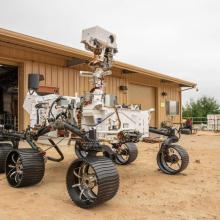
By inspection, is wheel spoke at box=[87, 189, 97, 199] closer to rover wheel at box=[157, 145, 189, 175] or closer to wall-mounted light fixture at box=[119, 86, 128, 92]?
rover wheel at box=[157, 145, 189, 175]

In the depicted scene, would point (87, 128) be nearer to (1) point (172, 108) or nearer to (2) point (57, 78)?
(2) point (57, 78)

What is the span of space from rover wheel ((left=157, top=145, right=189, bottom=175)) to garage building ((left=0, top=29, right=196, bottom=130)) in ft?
20.6

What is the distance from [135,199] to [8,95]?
45.4 ft

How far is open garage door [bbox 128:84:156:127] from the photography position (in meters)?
17.7

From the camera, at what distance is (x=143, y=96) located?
18.9 m

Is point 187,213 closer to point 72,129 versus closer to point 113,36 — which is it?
point 72,129

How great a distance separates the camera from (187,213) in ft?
12.6

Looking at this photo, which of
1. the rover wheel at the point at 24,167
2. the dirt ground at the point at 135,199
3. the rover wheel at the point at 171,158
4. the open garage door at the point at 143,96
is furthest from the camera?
the open garage door at the point at 143,96

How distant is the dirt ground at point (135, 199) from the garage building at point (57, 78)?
20.0ft

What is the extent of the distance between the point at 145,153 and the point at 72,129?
516cm

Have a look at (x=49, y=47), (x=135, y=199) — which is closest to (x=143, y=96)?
(x=49, y=47)

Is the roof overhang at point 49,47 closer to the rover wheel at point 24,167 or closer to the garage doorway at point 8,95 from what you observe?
the garage doorway at point 8,95

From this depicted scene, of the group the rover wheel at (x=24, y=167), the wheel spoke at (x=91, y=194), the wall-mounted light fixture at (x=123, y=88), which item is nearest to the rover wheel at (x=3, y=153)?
the rover wheel at (x=24, y=167)

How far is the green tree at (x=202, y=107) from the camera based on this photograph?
139ft
